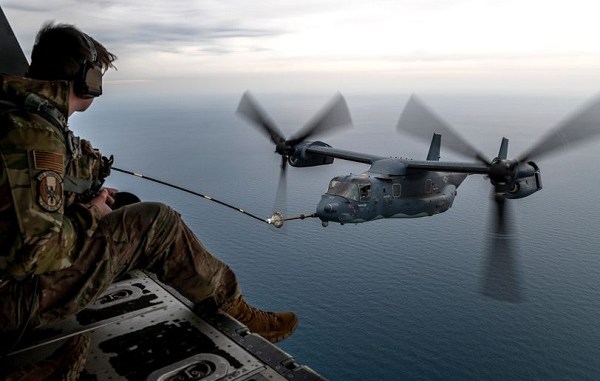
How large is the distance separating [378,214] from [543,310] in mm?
45050

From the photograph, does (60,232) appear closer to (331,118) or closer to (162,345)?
(162,345)

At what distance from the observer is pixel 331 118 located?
86.7ft

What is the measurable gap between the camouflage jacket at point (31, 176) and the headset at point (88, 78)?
37cm

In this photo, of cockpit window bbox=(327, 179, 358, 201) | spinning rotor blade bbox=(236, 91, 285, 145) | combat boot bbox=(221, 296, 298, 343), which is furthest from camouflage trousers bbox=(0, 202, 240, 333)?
spinning rotor blade bbox=(236, 91, 285, 145)

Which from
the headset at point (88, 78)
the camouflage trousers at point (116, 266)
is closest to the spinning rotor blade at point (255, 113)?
the camouflage trousers at point (116, 266)

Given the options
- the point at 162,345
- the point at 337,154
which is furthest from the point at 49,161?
the point at 337,154

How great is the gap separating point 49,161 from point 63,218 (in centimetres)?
59

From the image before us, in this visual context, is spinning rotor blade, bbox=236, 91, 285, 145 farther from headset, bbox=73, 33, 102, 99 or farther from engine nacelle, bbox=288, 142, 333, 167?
headset, bbox=73, 33, 102, 99

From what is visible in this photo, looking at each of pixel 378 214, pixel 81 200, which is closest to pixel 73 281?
pixel 81 200

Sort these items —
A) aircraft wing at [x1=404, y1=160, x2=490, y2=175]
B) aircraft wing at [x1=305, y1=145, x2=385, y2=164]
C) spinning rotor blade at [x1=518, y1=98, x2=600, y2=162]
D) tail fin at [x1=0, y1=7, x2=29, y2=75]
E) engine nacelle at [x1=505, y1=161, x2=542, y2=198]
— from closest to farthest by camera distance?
1. tail fin at [x1=0, y1=7, x2=29, y2=75]
2. spinning rotor blade at [x1=518, y1=98, x2=600, y2=162]
3. engine nacelle at [x1=505, y1=161, x2=542, y2=198]
4. aircraft wing at [x1=404, y1=160, x2=490, y2=175]
5. aircraft wing at [x1=305, y1=145, x2=385, y2=164]

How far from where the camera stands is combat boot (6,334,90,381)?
12.9 feet

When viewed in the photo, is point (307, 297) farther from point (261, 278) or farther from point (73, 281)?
point (73, 281)

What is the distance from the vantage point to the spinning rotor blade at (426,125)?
75.0 feet

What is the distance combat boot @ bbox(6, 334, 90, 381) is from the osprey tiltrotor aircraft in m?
14.4
